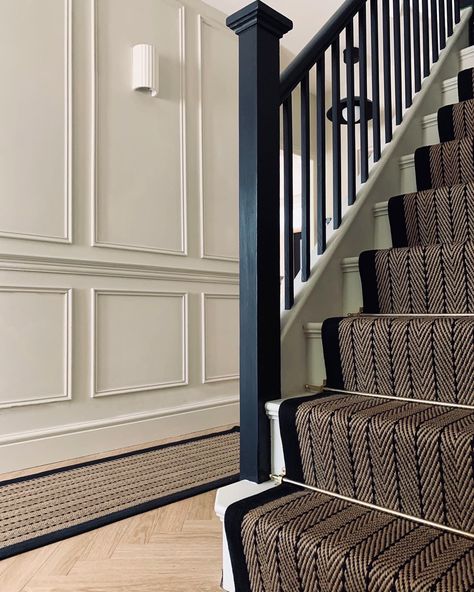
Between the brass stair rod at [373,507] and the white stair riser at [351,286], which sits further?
the white stair riser at [351,286]

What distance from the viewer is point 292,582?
3.08ft

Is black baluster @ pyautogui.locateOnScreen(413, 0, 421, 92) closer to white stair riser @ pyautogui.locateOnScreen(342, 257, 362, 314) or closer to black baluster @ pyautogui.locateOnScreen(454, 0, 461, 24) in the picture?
black baluster @ pyautogui.locateOnScreen(454, 0, 461, 24)

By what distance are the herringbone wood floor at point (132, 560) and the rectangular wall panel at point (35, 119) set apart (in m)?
1.36

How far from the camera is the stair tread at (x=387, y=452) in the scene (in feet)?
2.97

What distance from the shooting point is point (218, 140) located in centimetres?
326

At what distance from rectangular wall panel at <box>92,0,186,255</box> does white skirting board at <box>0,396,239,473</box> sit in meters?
0.91

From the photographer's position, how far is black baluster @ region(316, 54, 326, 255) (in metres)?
1.48

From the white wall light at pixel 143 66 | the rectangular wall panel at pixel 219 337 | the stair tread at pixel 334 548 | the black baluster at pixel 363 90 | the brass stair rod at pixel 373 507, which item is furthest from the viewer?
the rectangular wall panel at pixel 219 337

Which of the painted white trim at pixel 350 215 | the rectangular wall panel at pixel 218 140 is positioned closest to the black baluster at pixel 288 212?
the painted white trim at pixel 350 215

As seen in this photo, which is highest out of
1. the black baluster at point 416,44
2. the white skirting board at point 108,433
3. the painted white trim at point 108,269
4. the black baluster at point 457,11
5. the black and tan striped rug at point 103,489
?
the black baluster at point 457,11

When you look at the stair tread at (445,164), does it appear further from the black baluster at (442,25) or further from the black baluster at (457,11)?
the black baluster at (457,11)

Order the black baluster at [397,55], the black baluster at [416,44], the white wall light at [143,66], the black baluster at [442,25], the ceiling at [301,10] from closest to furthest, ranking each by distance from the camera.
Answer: the black baluster at [397,55] → the black baluster at [416,44] → the black baluster at [442,25] → the white wall light at [143,66] → the ceiling at [301,10]

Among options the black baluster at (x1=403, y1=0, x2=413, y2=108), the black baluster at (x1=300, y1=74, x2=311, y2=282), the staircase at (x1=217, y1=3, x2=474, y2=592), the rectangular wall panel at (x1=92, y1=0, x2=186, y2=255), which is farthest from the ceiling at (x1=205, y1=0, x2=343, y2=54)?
the staircase at (x1=217, y1=3, x2=474, y2=592)

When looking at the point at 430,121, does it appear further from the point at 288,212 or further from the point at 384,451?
the point at 384,451
